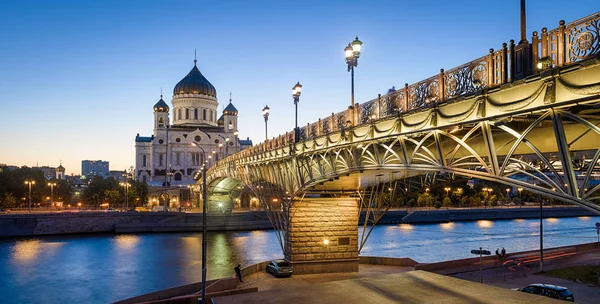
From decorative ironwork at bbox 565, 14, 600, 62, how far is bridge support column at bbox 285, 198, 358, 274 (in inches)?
800

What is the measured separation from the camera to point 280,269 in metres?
27.0

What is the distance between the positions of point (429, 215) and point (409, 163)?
228ft

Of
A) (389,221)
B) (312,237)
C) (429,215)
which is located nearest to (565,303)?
(312,237)

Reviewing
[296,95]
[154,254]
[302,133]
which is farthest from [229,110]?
[302,133]

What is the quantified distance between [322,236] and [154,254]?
2220 cm

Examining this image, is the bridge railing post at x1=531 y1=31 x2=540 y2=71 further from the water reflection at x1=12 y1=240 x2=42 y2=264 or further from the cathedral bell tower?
the cathedral bell tower

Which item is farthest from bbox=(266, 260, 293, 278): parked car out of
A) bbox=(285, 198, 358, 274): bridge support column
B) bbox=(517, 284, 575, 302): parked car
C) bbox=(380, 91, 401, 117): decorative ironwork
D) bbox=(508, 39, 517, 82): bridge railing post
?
bbox=(508, 39, 517, 82): bridge railing post

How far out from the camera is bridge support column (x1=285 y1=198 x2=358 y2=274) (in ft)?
92.4

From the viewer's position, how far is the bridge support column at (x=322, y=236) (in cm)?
2816

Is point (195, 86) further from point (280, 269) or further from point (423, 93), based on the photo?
point (423, 93)

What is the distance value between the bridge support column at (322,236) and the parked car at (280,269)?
495mm

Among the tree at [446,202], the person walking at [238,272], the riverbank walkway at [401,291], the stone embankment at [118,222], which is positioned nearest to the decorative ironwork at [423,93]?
the riverbank walkway at [401,291]

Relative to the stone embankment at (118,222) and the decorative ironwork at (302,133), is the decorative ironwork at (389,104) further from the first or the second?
the stone embankment at (118,222)

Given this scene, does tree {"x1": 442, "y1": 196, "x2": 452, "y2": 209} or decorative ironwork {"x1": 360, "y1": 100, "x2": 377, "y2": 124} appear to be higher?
decorative ironwork {"x1": 360, "y1": 100, "x2": 377, "y2": 124}
